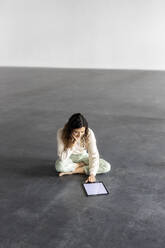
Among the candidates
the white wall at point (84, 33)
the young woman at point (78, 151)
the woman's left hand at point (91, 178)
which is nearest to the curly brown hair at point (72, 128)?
the young woman at point (78, 151)

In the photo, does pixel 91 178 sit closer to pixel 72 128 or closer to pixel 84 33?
pixel 72 128

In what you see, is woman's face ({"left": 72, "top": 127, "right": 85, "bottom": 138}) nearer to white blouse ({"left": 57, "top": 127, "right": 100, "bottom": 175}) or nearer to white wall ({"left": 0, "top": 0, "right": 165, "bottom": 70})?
white blouse ({"left": 57, "top": 127, "right": 100, "bottom": 175})

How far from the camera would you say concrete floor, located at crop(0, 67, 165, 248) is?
7.84ft

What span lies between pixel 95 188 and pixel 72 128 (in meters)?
0.62

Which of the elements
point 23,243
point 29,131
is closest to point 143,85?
point 29,131

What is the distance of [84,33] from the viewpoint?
1084 cm

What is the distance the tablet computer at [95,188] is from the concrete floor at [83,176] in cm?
6

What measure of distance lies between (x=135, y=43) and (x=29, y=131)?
7.07m

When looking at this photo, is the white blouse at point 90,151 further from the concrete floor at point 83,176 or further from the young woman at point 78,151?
the concrete floor at point 83,176

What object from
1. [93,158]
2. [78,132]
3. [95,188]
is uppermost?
[78,132]

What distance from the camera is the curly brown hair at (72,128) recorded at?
2.83 metres

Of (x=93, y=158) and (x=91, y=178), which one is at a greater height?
(x=93, y=158)

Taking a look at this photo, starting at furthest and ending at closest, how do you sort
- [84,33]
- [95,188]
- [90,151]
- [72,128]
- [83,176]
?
1. [84,33]
2. [83,176]
3. [90,151]
4. [95,188]
5. [72,128]

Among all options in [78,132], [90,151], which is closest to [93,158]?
[90,151]
